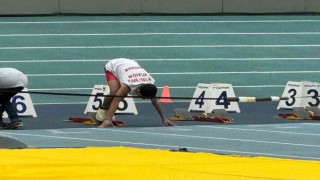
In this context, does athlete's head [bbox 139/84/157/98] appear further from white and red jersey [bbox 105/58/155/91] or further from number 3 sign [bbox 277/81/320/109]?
number 3 sign [bbox 277/81/320/109]

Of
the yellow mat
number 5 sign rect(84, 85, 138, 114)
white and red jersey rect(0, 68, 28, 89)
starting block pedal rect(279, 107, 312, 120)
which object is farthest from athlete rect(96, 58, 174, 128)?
the yellow mat

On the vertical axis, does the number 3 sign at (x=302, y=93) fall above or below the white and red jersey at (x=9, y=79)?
below

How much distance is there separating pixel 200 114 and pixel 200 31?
861 cm

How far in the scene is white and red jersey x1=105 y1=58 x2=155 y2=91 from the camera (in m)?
16.3

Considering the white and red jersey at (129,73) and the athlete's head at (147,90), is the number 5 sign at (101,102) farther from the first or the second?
the athlete's head at (147,90)

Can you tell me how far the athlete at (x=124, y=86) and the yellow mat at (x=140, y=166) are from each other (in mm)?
8669

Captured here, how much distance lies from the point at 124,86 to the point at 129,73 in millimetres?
213

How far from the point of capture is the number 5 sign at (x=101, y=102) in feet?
58.6

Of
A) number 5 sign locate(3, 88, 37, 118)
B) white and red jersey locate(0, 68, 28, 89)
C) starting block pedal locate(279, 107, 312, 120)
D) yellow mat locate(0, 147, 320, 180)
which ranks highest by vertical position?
white and red jersey locate(0, 68, 28, 89)

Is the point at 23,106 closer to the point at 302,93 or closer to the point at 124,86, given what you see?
the point at 124,86

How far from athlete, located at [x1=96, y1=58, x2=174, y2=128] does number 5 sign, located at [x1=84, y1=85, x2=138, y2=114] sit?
97 cm

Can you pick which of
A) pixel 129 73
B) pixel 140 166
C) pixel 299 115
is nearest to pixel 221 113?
pixel 299 115

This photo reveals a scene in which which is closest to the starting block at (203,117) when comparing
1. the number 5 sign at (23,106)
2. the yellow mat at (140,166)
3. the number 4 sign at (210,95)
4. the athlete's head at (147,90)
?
the number 4 sign at (210,95)
